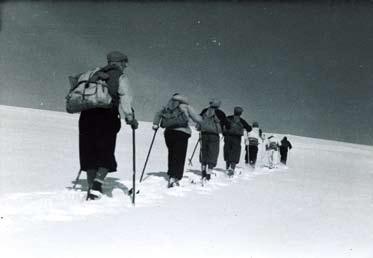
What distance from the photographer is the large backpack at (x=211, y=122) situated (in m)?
11.0

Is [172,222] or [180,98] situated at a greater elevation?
[180,98]

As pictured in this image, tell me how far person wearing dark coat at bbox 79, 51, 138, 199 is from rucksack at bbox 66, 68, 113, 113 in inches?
3.7

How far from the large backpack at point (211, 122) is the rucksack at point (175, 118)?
2.18 meters

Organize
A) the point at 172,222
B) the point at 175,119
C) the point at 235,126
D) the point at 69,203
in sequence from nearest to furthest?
the point at 172,222
the point at 69,203
the point at 175,119
the point at 235,126

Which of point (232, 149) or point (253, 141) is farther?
point (253, 141)

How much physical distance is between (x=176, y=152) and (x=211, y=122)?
257cm

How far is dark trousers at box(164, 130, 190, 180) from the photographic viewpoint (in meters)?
8.51

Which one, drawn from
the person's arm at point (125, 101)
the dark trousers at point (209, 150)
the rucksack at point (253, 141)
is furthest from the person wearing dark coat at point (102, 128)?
the rucksack at point (253, 141)

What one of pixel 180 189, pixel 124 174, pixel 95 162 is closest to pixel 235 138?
pixel 124 174

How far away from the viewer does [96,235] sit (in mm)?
4113

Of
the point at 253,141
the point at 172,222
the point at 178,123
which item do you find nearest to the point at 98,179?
the point at 172,222

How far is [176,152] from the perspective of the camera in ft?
28.4

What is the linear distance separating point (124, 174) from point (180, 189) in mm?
2555

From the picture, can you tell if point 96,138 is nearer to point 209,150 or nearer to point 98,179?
point 98,179
